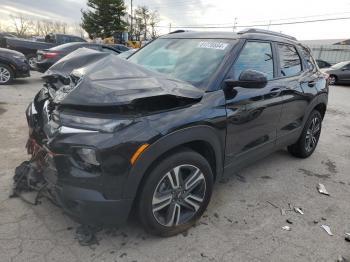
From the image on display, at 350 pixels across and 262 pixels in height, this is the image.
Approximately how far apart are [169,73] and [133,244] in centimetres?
168

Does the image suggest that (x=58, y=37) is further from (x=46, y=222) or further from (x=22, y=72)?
(x=46, y=222)

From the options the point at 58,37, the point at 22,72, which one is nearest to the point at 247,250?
the point at 22,72

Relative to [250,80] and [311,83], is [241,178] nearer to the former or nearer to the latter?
[250,80]

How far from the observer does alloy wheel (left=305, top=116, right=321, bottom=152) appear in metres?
4.88

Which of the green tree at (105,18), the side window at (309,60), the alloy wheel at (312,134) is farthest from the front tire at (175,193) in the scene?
the green tree at (105,18)

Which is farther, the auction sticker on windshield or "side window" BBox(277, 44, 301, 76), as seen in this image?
"side window" BBox(277, 44, 301, 76)

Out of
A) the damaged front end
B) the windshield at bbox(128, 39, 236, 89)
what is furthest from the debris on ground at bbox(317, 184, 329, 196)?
the damaged front end

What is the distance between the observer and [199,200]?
9.53 ft

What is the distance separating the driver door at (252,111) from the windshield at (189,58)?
8.3 inches

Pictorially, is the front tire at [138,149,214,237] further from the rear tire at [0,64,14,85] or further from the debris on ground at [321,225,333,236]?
the rear tire at [0,64,14,85]

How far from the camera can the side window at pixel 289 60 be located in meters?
3.99

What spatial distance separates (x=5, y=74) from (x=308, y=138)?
9100 millimetres

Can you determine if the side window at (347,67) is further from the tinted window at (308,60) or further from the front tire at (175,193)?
the front tire at (175,193)

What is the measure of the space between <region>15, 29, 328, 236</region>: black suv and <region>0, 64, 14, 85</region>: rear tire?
7.65 meters
